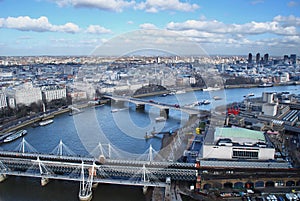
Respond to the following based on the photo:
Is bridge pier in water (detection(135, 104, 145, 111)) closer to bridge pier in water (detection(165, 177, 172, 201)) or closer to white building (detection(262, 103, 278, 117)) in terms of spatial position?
white building (detection(262, 103, 278, 117))

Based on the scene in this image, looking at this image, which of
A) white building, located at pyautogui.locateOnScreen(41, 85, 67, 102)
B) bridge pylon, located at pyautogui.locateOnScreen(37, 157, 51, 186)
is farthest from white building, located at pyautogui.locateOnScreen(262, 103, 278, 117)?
white building, located at pyautogui.locateOnScreen(41, 85, 67, 102)

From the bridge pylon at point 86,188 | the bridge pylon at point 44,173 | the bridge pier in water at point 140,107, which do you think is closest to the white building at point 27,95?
the bridge pier in water at point 140,107

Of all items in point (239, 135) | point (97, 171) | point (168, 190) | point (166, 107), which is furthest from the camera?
point (166, 107)

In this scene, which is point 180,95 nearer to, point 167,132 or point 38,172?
point 167,132

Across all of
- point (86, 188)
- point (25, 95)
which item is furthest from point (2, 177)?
point (25, 95)

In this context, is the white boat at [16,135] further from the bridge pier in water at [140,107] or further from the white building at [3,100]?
the bridge pier in water at [140,107]

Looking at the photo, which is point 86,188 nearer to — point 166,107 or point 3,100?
point 166,107

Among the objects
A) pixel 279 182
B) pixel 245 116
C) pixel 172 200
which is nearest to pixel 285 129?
pixel 245 116
